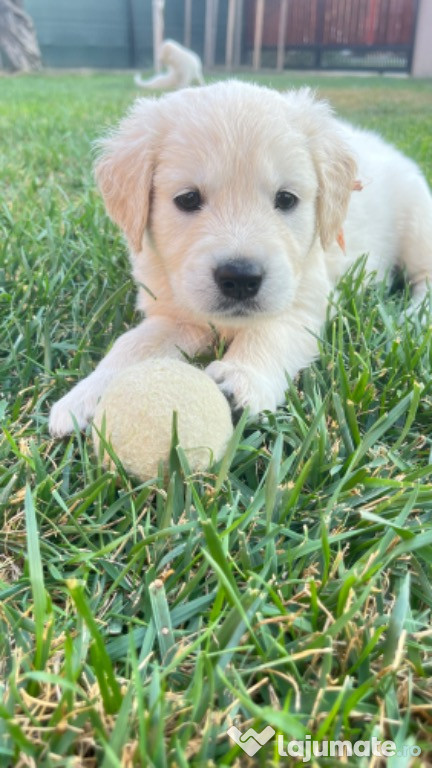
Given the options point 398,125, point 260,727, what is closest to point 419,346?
point 260,727

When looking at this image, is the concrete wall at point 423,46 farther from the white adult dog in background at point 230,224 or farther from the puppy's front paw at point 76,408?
the puppy's front paw at point 76,408

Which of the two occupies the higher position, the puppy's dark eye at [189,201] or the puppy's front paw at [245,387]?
the puppy's dark eye at [189,201]

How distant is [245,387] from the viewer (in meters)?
1.94

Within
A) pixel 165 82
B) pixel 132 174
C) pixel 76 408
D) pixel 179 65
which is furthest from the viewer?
pixel 165 82

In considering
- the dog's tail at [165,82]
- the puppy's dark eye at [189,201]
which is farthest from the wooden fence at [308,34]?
the puppy's dark eye at [189,201]

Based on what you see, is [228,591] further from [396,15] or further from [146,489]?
[396,15]

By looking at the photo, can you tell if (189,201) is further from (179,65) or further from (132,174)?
(179,65)

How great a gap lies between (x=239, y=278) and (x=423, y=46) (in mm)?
17660

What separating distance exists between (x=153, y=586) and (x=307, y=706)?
14.3 inches

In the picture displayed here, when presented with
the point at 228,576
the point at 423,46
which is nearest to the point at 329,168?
the point at 228,576

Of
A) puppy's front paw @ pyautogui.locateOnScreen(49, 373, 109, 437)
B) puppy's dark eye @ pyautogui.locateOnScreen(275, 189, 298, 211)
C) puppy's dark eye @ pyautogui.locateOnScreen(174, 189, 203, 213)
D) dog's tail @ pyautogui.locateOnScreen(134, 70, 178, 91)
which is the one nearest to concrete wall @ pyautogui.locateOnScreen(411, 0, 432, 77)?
dog's tail @ pyautogui.locateOnScreen(134, 70, 178, 91)

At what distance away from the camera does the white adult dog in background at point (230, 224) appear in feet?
6.59

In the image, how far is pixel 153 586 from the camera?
4.30 feet

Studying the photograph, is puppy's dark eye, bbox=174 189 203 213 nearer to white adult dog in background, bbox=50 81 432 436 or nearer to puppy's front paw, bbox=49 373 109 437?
white adult dog in background, bbox=50 81 432 436
